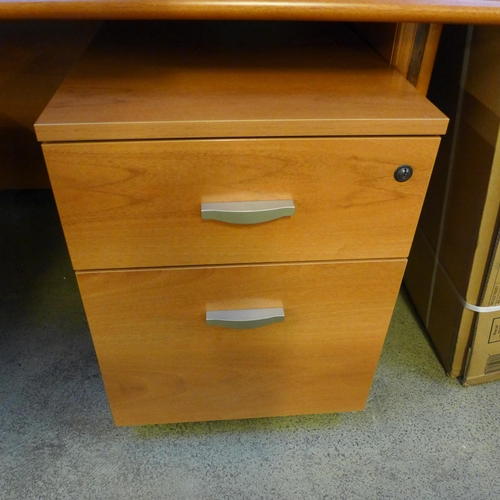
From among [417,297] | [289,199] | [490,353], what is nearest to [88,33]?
[289,199]

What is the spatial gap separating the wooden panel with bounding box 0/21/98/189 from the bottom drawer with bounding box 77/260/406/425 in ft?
2.40

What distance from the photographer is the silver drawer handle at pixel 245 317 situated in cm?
56

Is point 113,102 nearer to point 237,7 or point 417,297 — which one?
point 237,7

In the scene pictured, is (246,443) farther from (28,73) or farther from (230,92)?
(28,73)

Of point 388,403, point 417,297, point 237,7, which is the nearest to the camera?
point 237,7

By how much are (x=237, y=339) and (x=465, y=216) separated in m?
0.41

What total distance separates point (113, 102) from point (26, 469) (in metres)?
0.57

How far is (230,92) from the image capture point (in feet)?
1.62

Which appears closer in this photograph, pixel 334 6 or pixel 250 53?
pixel 334 6

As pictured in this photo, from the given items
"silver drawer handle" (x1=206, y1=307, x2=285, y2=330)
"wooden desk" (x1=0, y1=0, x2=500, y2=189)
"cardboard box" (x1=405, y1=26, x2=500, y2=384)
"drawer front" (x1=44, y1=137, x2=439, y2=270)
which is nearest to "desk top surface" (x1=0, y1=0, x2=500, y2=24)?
"wooden desk" (x1=0, y1=0, x2=500, y2=189)

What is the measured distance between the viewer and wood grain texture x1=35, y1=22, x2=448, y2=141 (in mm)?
432

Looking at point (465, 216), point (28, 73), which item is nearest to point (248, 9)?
point (465, 216)

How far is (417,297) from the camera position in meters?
0.94

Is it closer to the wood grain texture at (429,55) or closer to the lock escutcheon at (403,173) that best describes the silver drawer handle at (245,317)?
the lock escutcheon at (403,173)
